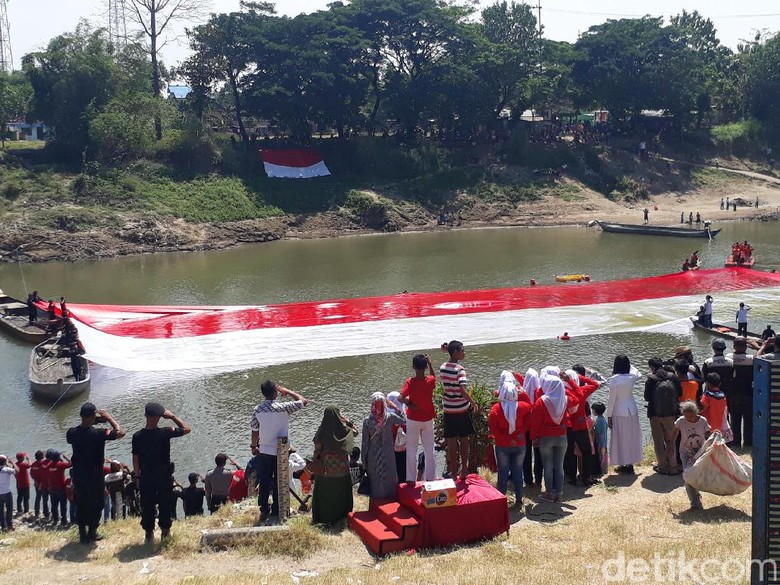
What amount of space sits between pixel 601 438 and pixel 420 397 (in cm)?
353

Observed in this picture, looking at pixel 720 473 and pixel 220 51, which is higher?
pixel 220 51

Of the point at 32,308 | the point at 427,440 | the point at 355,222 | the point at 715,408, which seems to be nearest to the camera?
the point at 427,440

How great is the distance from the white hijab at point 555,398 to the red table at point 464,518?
1.54 meters

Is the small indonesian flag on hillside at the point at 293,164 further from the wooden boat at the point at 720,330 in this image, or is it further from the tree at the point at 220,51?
the wooden boat at the point at 720,330

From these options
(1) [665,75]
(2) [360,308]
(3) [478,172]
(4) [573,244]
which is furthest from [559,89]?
(2) [360,308]

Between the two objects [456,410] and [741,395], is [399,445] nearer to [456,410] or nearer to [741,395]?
[456,410]

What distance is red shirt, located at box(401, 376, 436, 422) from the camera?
12844 mm

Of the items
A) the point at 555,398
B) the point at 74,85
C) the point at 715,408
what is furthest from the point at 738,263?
the point at 74,85

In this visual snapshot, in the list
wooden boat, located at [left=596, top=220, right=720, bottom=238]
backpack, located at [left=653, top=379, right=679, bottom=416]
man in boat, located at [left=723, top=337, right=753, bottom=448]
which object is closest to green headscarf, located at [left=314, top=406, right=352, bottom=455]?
backpack, located at [left=653, top=379, right=679, bottom=416]

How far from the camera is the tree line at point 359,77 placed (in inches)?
2653

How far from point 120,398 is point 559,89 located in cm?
6507

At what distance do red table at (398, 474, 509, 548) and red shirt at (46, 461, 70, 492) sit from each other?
708cm

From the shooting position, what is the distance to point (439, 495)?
1119cm

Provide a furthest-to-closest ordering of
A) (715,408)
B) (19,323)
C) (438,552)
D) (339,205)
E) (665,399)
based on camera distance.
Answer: (339,205)
(19,323)
(715,408)
(665,399)
(438,552)
